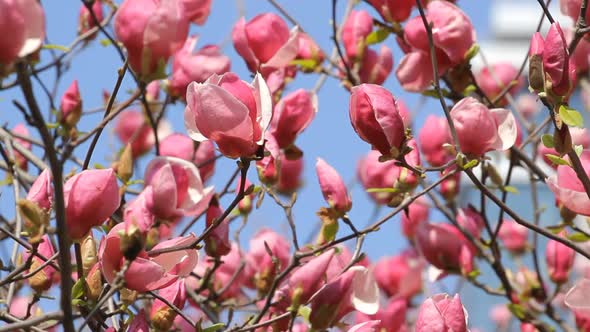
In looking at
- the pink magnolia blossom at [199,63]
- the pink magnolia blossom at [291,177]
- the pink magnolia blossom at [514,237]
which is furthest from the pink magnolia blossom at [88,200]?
the pink magnolia blossom at [514,237]

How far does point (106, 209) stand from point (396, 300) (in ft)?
2.80

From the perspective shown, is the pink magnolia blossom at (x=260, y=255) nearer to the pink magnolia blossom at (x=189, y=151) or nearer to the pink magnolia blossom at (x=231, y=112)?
the pink magnolia blossom at (x=189, y=151)

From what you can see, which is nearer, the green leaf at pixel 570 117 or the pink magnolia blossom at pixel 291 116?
the green leaf at pixel 570 117

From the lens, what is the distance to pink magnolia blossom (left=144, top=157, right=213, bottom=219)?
4.50 feet

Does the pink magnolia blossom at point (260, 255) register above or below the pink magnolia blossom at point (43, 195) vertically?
below

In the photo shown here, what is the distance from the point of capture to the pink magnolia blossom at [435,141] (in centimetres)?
213

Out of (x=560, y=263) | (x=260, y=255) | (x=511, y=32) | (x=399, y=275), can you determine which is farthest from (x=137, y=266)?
(x=511, y=32)

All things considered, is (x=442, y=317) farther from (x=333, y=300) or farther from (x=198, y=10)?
(x=198, y=10)

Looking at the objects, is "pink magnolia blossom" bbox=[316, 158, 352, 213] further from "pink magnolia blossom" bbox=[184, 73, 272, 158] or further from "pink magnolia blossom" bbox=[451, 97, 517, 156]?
"pink magnolia blossom" bbox=[184, 73, 272, 158]

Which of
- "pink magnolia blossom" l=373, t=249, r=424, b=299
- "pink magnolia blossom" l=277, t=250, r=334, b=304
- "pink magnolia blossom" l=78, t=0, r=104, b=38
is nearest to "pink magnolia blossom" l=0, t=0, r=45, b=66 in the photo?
→ "pink magnolia blossom" l=277, t=250, r=334, b=304

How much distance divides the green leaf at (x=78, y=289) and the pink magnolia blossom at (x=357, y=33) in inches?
33.8

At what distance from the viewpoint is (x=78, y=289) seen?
1234 millimetres

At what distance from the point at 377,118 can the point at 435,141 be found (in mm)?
913

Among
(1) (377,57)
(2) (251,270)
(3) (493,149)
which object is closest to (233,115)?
(3) (493,149)
